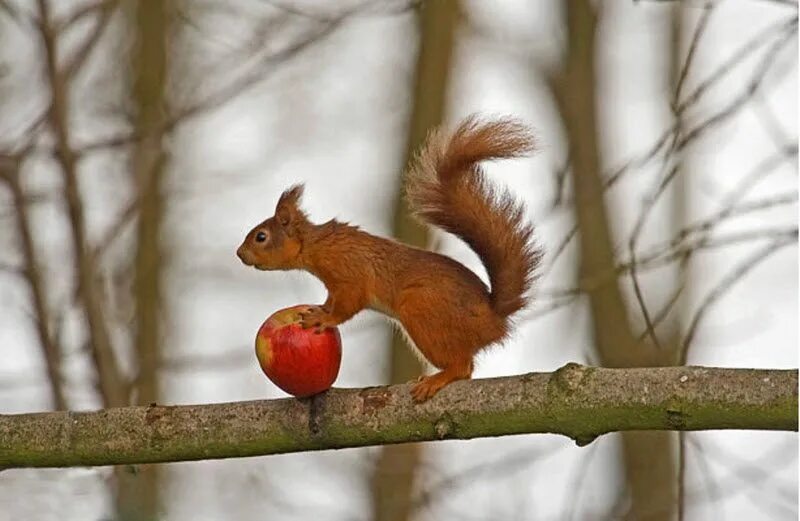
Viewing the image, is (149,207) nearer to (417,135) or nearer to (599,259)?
(417,135)

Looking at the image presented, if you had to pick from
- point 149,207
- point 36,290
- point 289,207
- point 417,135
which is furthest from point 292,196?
point 417,135

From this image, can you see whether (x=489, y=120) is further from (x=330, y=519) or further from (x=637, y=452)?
(x=637, y=452)

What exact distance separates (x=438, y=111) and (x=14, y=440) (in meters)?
2.86

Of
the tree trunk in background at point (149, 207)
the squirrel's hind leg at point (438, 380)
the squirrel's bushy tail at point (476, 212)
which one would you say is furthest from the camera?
the tree trunk in background at point (149, 207)

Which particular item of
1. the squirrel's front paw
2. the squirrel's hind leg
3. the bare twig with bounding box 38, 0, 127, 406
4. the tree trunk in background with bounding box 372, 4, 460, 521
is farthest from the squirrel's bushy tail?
the tree trunk in background with bounding box 372, 4, 460, 521

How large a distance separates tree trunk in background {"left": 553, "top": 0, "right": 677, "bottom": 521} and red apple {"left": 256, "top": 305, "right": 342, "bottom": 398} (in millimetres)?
1862

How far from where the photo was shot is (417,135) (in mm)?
4641

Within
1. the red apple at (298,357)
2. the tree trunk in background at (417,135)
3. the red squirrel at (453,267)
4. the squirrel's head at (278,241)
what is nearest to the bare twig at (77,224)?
the squirrel's head at (278,241)

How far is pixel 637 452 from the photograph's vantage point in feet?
14.1

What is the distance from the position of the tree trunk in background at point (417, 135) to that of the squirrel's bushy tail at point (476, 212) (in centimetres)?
179

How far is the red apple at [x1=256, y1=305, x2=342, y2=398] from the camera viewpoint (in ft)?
6.67

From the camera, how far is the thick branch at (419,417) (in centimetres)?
170

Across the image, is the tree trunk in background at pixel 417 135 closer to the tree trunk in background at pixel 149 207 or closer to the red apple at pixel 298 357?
the tree trunk in background at pixel 149 207

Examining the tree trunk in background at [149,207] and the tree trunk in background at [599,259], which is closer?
the tree trunk in background at [149,207]
